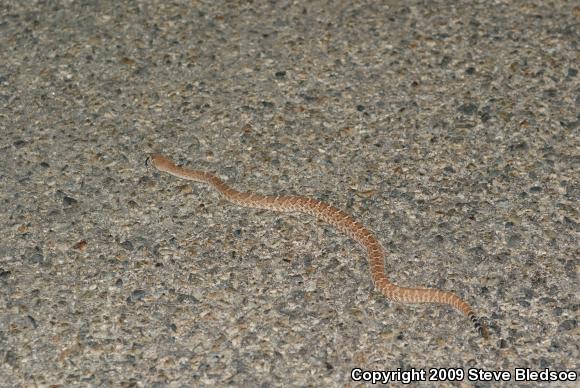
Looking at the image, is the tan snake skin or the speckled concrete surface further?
the tan snake skin

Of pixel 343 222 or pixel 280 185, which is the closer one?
pixel 343 222

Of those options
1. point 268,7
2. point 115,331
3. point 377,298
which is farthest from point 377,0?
point 115,331

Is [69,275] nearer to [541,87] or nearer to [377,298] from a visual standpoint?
[377,298]

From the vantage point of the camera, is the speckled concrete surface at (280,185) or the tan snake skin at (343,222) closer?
the speckled concrete surface at (280,185)
